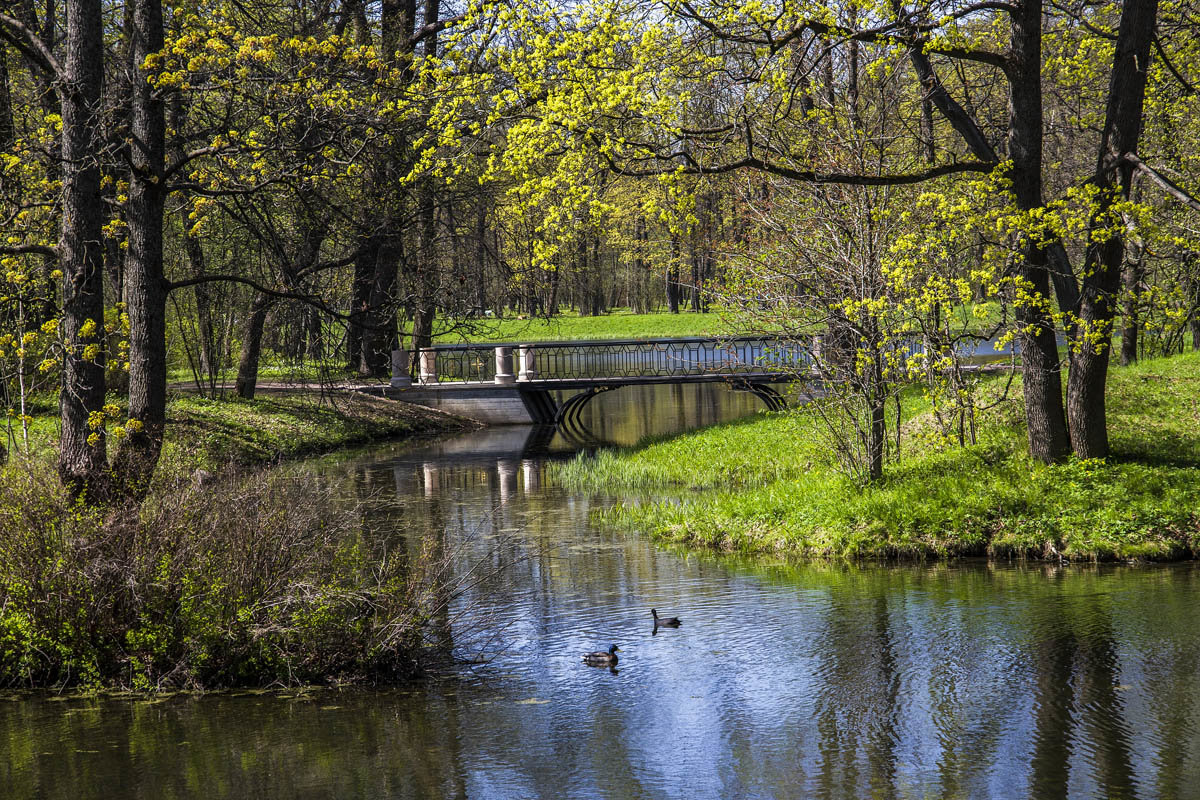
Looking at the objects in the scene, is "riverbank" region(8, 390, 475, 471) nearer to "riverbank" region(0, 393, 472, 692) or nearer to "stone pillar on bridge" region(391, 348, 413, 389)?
"stone pillar on bridge" region(391, 348, 413, 389)

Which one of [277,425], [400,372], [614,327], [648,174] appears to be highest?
[614,327]

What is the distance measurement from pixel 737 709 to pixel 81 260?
263 inches

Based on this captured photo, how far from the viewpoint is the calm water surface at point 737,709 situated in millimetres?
6539

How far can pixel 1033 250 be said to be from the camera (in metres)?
12.3

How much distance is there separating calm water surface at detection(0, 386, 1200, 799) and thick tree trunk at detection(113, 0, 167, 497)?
3379 millimetres

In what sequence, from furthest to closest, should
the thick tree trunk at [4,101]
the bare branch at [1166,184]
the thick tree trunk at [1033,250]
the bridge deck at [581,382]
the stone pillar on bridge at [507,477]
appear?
the bridge deck at [581,382], the stone pillar on bridge at [507,477], the thick tree trunk at [4,101], the thick tree trunk at [1033,250], the bare branch at [1166,184]

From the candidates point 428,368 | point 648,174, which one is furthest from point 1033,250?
point 428,368

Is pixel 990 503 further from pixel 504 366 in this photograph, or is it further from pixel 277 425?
pixel 504 366

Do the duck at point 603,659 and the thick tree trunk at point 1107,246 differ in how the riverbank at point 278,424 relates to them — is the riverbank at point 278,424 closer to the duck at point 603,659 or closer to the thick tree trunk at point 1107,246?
the duck at point 603,659

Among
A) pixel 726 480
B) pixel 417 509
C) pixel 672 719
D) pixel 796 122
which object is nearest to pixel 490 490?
pixel 417 509

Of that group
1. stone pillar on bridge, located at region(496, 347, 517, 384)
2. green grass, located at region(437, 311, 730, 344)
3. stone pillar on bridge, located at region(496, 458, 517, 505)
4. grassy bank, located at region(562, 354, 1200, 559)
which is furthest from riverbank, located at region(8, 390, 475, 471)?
green grass, located at region(437, 311, 730, 344)

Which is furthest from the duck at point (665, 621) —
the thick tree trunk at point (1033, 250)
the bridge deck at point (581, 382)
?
the bridge deck at point (581, 382)

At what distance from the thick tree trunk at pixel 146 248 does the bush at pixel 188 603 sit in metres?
1.99

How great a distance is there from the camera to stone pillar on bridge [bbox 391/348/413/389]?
2869cm
